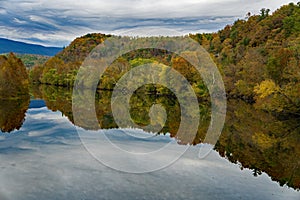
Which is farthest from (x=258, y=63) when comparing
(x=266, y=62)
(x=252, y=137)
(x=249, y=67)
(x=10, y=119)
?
(x=10, y=119)

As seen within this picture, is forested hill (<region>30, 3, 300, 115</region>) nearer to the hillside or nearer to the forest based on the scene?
the forest

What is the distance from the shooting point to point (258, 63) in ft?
122

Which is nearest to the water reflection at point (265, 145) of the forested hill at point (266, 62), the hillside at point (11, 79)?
the forested hill at point (266, 62)

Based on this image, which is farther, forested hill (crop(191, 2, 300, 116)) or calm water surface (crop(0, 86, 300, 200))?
forested hill (crop(191, 2, 300, 116))

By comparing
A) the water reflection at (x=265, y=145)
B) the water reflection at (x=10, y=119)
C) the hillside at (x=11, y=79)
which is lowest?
the water reflection at (x=10, y=119)

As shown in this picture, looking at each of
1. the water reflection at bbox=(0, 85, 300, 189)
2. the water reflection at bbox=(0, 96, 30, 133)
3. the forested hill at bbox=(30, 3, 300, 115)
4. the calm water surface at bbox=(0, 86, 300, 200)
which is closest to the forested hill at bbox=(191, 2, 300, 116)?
the forested hill at bbox=(30, 3, 300, 115)

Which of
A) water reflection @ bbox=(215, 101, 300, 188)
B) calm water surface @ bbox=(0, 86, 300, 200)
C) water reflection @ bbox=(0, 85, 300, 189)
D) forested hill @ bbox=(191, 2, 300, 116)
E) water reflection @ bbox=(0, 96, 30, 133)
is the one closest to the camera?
calm water surface @ bbox=(0, 86, 300, 200)

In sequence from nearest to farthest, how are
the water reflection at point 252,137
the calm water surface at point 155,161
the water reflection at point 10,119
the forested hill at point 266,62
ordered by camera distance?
1. the calm water surface at point 155,161
2. the water reflection at point 252,137
3. the water reflection at point 10,119
4. the forested hill at point 266,62

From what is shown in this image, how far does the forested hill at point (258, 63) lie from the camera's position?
1164 inches

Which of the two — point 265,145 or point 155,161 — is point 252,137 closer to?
point 265,145

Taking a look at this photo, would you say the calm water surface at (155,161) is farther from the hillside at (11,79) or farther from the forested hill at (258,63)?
the hillside at (11,79)

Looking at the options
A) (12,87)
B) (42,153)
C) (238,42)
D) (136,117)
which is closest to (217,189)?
(42,153)

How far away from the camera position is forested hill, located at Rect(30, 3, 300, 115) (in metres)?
29.6

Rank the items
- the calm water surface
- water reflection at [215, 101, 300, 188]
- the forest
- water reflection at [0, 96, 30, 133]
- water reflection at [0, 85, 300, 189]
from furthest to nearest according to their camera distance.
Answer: the forest, water reflection at [0, 96, 30, 133], water reflection at [0, 85, 300, 189], water reflection at [215, 101, 300, 188], the calm water surface
